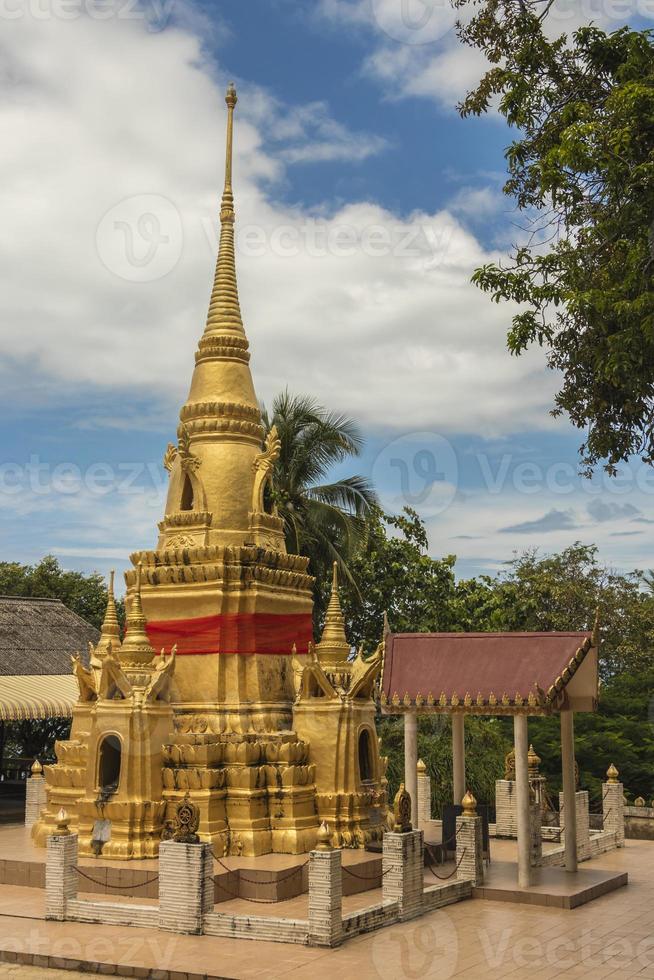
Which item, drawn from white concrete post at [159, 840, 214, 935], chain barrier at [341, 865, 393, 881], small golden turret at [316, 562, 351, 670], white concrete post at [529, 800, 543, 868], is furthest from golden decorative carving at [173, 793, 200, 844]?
white concrete post at [529, 800, 543, 868]

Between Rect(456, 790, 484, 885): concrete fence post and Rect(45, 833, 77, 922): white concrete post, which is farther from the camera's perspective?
Rect(456, 790, 484, 885): concrete fence post

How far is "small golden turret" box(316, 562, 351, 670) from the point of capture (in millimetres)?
19922

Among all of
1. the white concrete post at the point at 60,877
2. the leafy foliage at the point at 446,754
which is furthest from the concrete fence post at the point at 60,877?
the leafy foliage at the point at 446,754

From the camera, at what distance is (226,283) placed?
22.2 m

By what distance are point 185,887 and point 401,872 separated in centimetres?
291

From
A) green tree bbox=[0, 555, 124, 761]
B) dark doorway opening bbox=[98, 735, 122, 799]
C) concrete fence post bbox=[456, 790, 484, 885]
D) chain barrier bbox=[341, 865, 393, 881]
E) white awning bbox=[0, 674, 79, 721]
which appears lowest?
chain barrier bbox=[341, 865, 393, 881]

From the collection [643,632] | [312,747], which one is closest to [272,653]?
[312,747]

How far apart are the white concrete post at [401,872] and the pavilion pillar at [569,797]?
367cm

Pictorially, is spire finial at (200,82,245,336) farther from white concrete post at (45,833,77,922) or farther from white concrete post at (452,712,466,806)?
white concrete post at (45,833,77,922)

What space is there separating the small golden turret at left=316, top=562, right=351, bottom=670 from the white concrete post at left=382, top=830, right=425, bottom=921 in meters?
5.10

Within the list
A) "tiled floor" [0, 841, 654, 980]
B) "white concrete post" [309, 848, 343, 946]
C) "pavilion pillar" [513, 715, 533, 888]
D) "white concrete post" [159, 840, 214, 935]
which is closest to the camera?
"tiled floor" [0, 841, 654, 980]

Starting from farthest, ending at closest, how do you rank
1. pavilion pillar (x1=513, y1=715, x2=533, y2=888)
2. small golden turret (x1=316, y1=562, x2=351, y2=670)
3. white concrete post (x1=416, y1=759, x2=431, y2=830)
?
white concrete post (x1=416, y1=759, x2=431, y2=830)
small golden turret (x1=316, y1=562, x2=351, y2=670)
pavilion pillar (x1=513, y1=715, x2=533, y2=888)

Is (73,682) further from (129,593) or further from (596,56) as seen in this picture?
(596,56)

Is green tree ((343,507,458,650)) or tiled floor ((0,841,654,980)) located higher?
green tree ((343,507,458,650))
